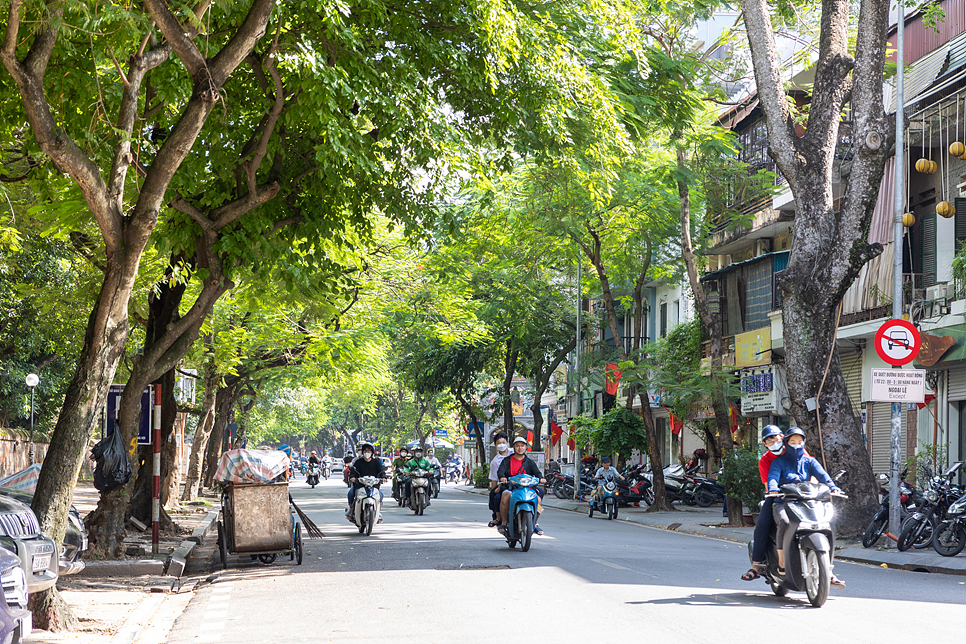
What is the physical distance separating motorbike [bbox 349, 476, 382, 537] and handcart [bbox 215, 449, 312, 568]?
4.86 metres

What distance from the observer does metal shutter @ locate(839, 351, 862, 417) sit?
2759 centimetres

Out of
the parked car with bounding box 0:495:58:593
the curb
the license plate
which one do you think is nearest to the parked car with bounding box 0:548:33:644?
the parked car with bounding box 0:495:58:593

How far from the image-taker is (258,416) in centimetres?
6862

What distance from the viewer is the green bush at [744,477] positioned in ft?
70.2

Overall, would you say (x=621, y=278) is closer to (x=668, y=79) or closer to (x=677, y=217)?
(x=677, y=217)

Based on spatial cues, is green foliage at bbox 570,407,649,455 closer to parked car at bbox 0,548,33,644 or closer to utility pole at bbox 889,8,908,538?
utility pole at bbox 889,8,908,538

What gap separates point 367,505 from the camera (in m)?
19.2

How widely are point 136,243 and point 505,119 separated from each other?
17.9 ft

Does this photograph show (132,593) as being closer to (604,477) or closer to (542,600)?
(542,600)

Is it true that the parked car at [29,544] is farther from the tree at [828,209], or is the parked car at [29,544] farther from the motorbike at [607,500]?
the motorbike at [607,500]

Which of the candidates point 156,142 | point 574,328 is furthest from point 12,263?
point 574,328

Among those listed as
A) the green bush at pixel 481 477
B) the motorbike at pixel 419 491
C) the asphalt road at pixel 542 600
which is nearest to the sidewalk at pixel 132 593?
the asphalt road at pixel 542 600

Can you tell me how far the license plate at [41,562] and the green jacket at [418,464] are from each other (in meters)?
18.7

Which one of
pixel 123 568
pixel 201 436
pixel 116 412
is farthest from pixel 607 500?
pixel 123 568
